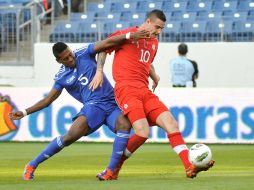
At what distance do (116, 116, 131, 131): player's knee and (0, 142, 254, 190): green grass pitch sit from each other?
611 millimetres

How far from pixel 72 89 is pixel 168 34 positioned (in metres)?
14.6

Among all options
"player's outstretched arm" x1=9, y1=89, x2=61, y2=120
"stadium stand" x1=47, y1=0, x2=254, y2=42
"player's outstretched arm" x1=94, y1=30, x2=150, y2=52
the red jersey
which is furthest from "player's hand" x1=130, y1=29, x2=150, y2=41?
"stadium stand" x1=47, y1=0, x2=254, y2=42

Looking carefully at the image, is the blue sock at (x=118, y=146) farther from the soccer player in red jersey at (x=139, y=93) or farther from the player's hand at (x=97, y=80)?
the player's hand at (x=97, y=80)

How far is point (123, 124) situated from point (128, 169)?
264cm

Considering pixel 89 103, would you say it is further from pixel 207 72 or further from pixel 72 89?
pixel 207 72

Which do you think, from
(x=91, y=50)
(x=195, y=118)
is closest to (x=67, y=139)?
(x=91, y=50)

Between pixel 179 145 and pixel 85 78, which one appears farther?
pixel 85 78

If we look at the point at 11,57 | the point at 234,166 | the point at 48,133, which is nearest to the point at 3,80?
the point at 11,57

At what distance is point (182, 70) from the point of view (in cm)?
2000

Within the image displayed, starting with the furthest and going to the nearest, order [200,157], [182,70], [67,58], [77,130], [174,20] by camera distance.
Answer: [174,20]
[182,70]
[67,58]
[77,130]
[200,157]

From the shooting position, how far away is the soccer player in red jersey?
35.2 feet

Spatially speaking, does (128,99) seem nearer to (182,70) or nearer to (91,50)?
(91,50)

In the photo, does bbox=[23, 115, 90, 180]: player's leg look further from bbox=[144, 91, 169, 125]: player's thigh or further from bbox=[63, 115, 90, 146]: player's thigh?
bbox=[144, 91, 169, 125]: player's thigh

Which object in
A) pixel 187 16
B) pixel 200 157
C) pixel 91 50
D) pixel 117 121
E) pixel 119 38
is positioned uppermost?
pixel 187 16
